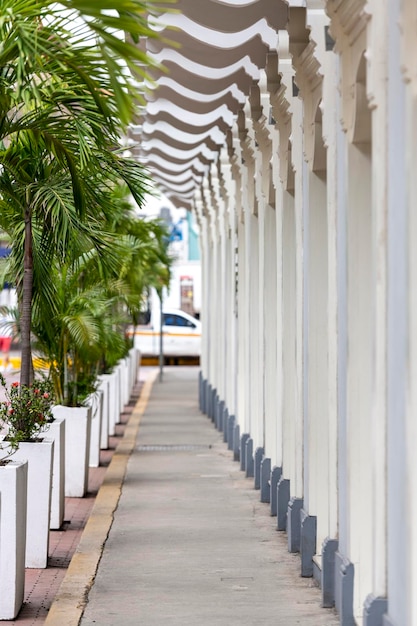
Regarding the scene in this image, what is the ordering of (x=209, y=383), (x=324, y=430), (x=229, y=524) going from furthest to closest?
(x=209, y=383)
(x=229, y=524)
(x=324, y=430)

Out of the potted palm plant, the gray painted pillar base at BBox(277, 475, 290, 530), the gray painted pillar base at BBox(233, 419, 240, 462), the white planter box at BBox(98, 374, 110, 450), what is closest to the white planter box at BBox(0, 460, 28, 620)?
the potted palm plant

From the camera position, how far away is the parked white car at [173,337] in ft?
163

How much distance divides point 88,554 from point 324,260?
9.55ft

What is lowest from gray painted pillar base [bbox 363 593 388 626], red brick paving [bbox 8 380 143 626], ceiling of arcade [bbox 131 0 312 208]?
red brick paving [bbox 8 380 143 626]

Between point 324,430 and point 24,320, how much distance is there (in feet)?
7.75

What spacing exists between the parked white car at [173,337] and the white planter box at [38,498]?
38.7 metres

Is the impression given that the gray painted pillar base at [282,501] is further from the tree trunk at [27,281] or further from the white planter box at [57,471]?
the tree trunk at [27,281]

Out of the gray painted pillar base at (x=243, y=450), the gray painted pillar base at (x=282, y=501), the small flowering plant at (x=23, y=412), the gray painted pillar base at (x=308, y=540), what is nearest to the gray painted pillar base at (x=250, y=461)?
the gray painted pillar base at (x=243, y=450)

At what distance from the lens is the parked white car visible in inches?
1961

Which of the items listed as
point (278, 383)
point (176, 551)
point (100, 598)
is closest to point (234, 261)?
point (278, 383)

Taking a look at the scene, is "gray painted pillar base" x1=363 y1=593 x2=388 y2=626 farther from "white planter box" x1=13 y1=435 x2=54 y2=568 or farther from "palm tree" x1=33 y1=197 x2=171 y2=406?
"palm tree" x1=33 y1=197 x2=171 y2=406

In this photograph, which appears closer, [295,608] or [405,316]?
[405,316]

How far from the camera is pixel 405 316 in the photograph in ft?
22.2

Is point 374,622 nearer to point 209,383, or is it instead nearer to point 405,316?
point 405,316
